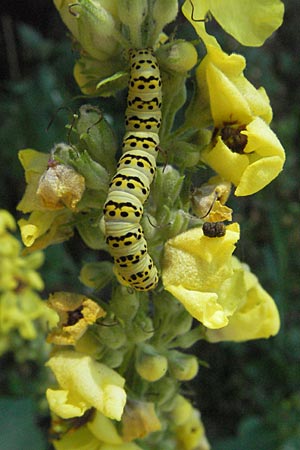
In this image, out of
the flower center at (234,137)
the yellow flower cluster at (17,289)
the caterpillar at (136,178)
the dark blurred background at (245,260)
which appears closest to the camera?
the caterpillar at (136,178)

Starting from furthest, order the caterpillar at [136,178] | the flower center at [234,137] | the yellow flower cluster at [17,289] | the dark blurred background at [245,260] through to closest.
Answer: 1. the dark blurred background at [245,260]
2. the yellow flower cluster at [17,289]
3. the flower center at [234,137]
4. the caterpillar at [136,178]

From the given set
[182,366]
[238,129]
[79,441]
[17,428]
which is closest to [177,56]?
[238,129]

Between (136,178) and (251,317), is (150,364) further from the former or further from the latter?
(136,178)

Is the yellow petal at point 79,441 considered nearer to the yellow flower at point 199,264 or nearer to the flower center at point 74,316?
the flower center at point 74,316

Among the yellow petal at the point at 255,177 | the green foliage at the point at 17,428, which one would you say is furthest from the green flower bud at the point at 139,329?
the green foliage at the point at 17,428

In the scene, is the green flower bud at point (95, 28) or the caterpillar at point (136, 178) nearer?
the caterpillar at point (136, 178)

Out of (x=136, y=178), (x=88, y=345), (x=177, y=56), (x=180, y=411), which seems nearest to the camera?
(x=136, y=178)

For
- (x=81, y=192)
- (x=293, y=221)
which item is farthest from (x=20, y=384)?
(x=81, y=192)
